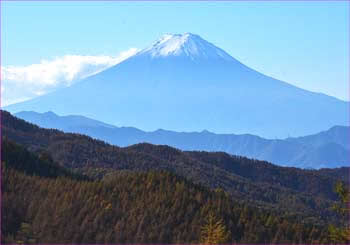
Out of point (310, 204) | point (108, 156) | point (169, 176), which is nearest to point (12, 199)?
point (169, 176)

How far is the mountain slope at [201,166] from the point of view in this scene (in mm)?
83688

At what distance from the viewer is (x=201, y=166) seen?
113562 mm

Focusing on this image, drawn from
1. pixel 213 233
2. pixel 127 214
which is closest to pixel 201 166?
pixel 127 214

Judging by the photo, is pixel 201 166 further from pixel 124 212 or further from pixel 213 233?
pixel 213 233

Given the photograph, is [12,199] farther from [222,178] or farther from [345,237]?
[222,178]

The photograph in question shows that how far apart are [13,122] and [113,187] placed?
74673mm

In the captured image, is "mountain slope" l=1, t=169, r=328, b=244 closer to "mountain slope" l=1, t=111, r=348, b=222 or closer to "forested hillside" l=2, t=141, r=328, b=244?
"forested hillside" l=2, t=141, r=328, b=244

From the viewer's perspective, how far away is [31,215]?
19.3m


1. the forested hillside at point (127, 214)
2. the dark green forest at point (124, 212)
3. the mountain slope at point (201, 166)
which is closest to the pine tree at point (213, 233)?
the dark green forest at point (124, 212)

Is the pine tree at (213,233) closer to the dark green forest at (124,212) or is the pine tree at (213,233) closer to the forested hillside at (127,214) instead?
the dark green forest at (124,212)

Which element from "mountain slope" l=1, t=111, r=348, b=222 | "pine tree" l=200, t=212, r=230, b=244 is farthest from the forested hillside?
"mountain slope" l=1, t=111, r=348, b=222

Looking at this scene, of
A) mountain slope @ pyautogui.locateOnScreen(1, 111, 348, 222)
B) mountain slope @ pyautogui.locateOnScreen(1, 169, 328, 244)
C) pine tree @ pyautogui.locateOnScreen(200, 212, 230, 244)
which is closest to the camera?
pine tree @ pyautogui.locateOnScreen(200, 212, 230, 244)

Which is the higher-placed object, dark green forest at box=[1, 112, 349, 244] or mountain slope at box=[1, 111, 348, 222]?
mountain slope at box=[1, 111, 348, 222]

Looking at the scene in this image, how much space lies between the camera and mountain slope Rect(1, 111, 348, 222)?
83.7 meters
